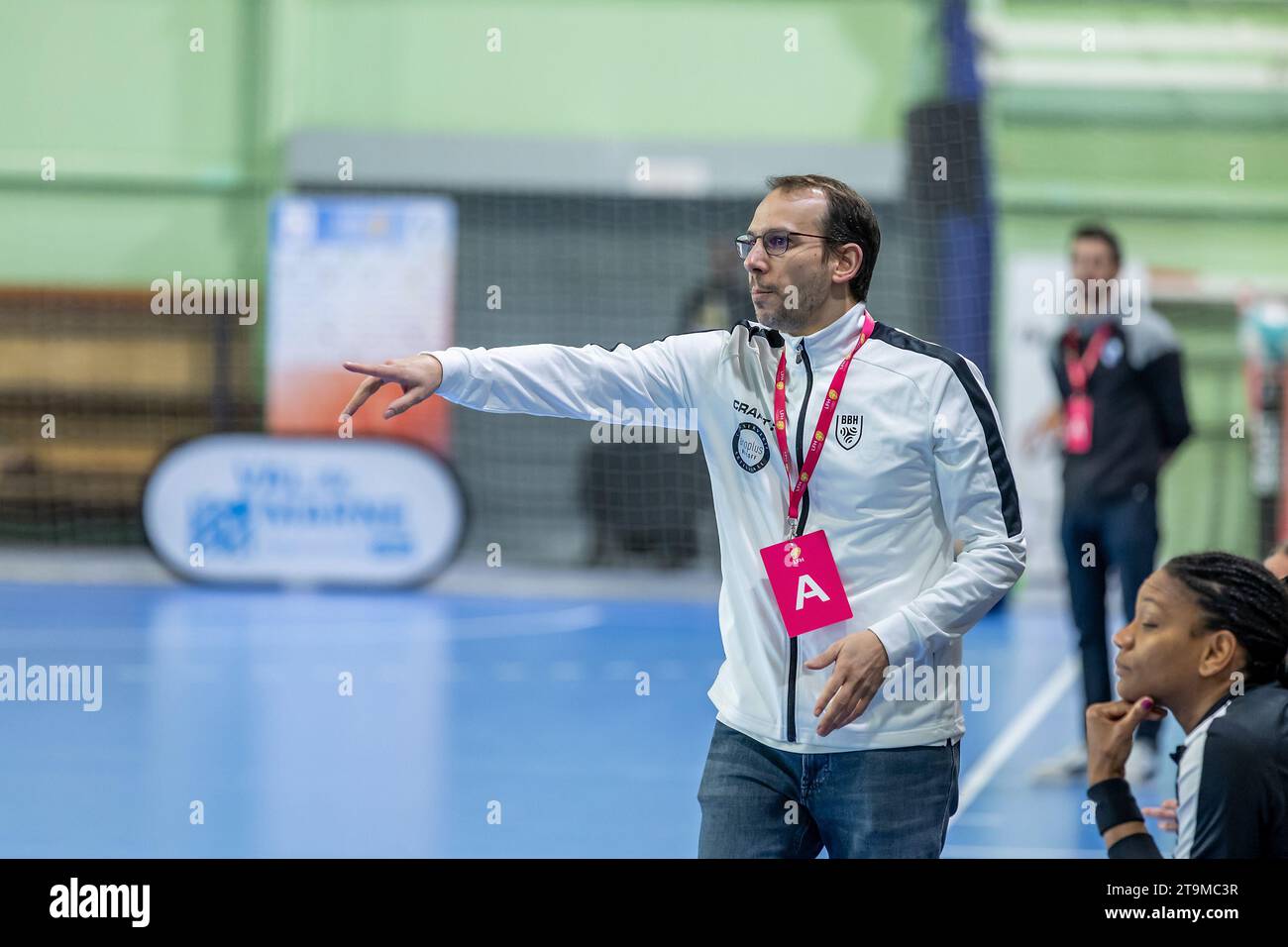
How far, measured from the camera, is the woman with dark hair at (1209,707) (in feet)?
8.23

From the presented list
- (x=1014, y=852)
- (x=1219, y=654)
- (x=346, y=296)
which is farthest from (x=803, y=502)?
(x=346, y=296)

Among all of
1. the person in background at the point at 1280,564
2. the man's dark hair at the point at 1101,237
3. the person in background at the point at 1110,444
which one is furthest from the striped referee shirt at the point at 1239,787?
the man's dark hair at the point at 1101,237

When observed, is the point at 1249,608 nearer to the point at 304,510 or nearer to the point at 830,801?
the point at 830,801

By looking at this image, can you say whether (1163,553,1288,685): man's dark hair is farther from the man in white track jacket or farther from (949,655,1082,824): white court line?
(949,655,1082,824): white court line

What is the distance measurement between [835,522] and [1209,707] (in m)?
0.77

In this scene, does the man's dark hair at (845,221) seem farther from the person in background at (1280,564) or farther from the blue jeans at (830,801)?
the person in background at (1280,564)

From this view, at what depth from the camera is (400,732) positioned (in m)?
6.98

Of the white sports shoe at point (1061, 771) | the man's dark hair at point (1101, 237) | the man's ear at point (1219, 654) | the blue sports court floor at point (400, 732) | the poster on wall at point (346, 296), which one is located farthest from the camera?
the poster on wall at point (346, 296)
